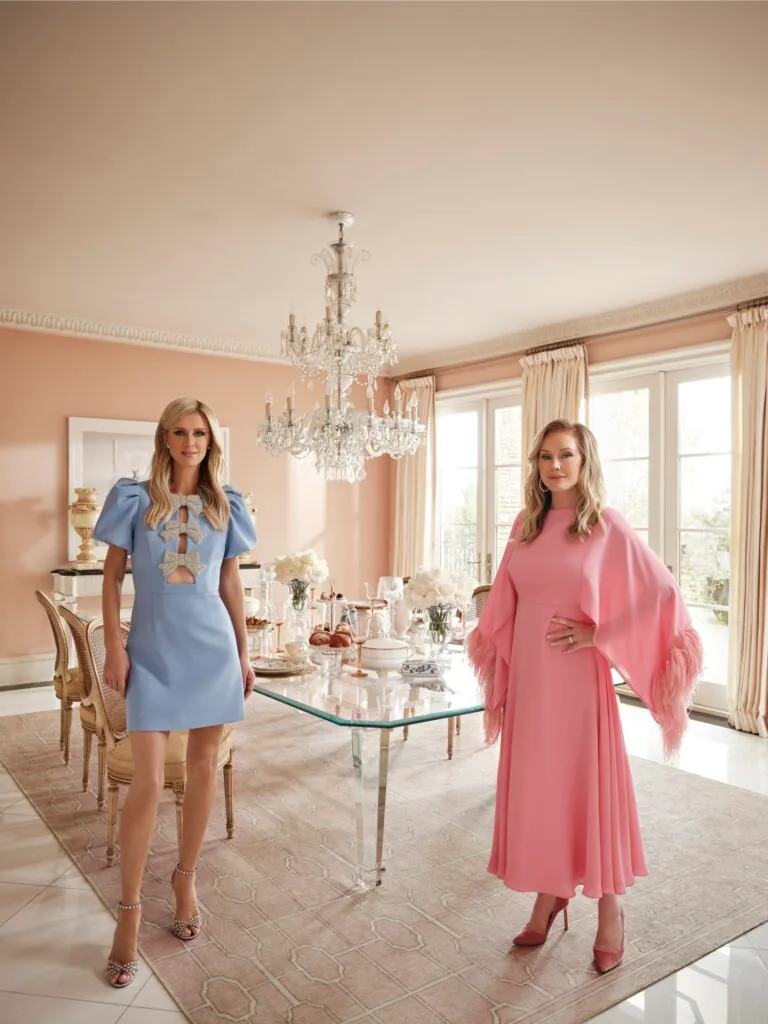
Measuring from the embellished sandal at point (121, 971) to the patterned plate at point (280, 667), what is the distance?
1162 millimetres

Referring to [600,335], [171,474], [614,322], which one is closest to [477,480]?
[600,335]

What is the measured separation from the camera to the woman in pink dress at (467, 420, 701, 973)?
240 centimetres

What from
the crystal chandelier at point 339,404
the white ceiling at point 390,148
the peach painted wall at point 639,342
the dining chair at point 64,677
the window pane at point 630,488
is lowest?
the dining chair at point 64,677

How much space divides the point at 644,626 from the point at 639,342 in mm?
3970

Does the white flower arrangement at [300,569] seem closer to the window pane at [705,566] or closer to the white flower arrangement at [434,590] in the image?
the white flower arrangement at [434,590]

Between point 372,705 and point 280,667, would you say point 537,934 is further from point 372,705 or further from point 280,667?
point 280,667

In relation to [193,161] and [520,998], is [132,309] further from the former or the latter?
[520,998]

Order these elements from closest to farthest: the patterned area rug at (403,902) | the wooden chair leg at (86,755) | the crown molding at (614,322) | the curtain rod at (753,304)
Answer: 1. the patterned area rug at (403,902)
2. the wooden chair leg at (86,755)
3. the curtain rod at (753,304)
4. the crown molding at (614,322)

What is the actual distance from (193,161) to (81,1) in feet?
3.53

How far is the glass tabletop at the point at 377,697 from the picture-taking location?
281 cm

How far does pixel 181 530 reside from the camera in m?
2.49

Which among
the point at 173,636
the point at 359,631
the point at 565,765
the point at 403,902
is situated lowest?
the point at 403,902

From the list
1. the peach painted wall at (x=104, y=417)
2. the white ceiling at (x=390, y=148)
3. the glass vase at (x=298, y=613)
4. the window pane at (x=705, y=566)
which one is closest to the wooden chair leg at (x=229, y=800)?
the glass vase at (x=298, y=613)

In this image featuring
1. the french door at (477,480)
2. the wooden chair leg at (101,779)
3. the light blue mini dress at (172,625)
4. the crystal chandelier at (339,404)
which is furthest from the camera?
the french door at (477,480)
